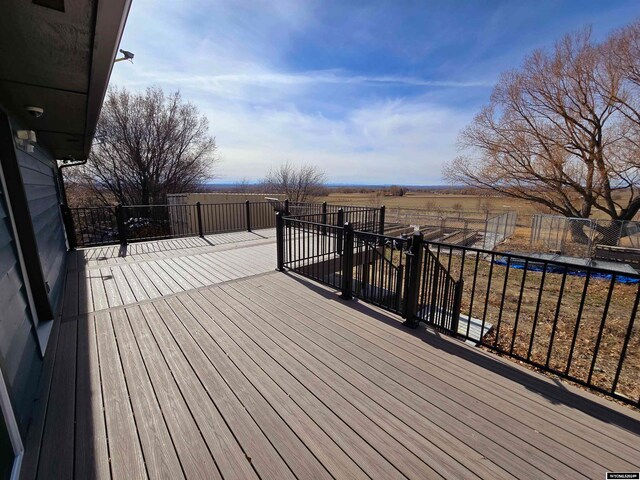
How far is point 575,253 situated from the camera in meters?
10.9

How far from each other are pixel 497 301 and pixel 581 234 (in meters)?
7.20

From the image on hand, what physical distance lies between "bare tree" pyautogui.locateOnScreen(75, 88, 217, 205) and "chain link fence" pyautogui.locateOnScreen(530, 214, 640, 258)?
17.3m

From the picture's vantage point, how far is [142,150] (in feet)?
47.0

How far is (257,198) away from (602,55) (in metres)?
15.5

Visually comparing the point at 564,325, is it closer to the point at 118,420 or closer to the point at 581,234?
the point at 581,234

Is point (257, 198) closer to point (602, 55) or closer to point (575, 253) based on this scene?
point (575, 253)

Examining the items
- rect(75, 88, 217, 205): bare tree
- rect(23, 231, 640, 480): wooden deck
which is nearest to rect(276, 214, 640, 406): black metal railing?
rect(23, 231, 640, 480): wooden deck

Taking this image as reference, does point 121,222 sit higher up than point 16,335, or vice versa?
point 121,222

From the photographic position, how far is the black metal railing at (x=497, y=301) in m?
2.09

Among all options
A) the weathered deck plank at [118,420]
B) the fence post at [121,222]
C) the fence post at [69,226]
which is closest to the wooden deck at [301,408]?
the weathered deck plank at [118,420]

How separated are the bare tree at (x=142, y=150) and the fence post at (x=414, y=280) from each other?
52.8 feet

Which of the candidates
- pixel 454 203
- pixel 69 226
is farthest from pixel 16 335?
pixel 454 203

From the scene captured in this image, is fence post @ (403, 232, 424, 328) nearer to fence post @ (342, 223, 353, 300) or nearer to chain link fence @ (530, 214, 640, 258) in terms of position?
fence post @ (342, 223, 353, 300)

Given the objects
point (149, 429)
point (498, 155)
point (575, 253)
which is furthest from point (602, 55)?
point (149, 429)
